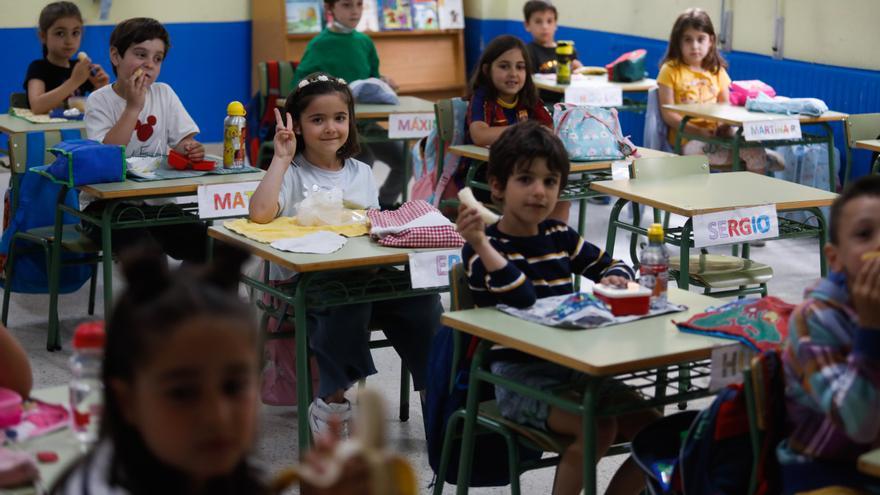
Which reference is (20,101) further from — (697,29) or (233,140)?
(697,29)

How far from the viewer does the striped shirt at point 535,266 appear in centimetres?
294

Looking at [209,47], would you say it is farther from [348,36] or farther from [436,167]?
[436,167]

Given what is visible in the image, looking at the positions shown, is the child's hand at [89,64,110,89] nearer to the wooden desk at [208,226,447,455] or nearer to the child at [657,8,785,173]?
the wooden desk at [208,226,447,455]

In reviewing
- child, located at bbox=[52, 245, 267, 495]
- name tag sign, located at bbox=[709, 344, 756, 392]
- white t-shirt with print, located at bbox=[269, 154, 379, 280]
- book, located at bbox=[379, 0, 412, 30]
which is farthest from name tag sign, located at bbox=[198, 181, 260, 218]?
book, located at bbox=[379, 0, 412, 30]

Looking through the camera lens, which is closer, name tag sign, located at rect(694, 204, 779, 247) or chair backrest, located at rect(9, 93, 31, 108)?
name tag sign, located at rect(694, 204, 779, 247)

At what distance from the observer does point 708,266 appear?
458 centimetres

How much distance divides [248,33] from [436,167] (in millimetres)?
4883

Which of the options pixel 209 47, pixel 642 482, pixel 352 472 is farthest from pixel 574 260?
pixel 209 47

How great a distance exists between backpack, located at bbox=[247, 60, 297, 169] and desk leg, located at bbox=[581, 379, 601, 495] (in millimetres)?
4782

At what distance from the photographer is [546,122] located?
18.2 ft

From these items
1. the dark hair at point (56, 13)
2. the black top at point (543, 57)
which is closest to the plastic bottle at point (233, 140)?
the dark hair at point (56, 13)

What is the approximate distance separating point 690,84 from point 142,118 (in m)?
3.37

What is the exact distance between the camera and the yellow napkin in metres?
3.72

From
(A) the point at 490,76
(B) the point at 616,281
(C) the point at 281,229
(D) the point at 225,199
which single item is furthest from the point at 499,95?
(B) the point at 616,281
